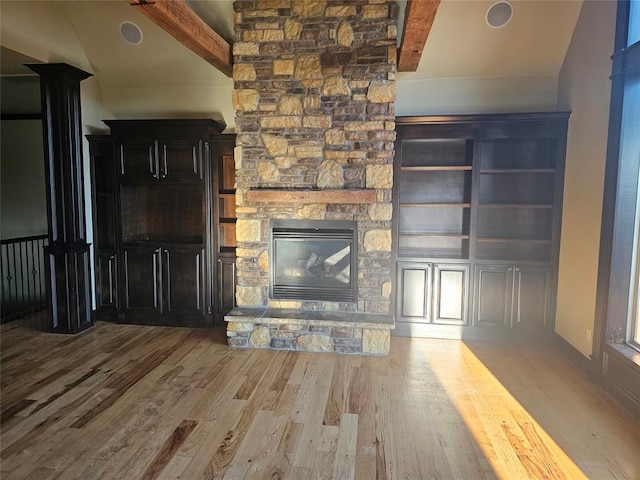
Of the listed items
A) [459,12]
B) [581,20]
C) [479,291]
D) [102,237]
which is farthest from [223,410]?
[581,20]

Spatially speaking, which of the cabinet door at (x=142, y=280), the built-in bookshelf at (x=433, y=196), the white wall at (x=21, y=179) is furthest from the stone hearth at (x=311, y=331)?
the white wall at (x=21, y=179)

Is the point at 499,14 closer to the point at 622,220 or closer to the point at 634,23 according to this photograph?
the point at 634,23

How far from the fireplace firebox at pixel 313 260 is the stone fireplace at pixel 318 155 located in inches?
0.6

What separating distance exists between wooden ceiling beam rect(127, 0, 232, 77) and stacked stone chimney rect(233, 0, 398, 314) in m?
0.18

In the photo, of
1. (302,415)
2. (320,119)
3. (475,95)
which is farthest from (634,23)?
(302,415)

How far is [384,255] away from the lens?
3986 mm

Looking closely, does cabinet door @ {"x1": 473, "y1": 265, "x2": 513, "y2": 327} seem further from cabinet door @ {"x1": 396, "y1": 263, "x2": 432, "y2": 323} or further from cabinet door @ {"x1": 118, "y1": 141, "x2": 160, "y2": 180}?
cabinet door @ {"x1": 118, "y1": 141, "x2": 160, "y2": 180}

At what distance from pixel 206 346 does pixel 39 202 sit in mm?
4104

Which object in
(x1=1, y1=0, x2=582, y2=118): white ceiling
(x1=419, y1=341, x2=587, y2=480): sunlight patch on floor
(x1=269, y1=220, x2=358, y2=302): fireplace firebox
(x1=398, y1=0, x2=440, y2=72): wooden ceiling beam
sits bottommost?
(x1=419, y1=341, x2=587, y2=480): sunlight patch on floor

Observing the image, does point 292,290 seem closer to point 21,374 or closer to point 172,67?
point 21,374

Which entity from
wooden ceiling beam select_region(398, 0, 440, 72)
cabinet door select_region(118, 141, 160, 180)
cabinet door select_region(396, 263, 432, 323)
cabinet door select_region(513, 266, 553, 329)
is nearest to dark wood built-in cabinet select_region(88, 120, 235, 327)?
cabinet door select_region(118, 141, 160, 180)

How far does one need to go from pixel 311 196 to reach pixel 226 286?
5.22 ft

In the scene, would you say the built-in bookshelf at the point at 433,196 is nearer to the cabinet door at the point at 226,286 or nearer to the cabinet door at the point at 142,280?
the cabinet door at the point at 226,286

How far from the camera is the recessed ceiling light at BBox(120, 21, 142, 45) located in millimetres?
4258
